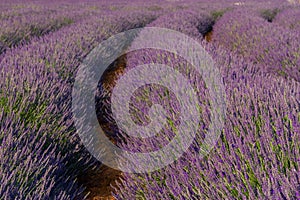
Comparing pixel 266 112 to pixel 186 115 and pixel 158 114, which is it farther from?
pixel 158 114

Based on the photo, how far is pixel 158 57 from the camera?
10.8 feet

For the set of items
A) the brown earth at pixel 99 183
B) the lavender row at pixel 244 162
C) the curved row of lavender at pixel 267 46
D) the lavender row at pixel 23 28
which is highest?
the lavender row at pixel 23 28

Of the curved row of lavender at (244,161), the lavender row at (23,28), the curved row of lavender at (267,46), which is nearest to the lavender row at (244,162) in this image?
the curved row of lavender at (244,161)

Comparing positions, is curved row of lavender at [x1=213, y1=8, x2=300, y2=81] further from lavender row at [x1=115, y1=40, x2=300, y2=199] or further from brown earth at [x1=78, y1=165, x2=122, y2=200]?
brown earth at [x1=78, y1=165, x2=122, y2=200]

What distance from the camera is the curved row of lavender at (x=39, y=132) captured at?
1460 millimetres

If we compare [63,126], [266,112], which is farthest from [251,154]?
[63,126]

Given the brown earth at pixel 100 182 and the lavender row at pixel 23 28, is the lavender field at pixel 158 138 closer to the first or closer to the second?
the brown earth at pixel 100 182

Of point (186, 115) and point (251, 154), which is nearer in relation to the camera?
point (251, 154)

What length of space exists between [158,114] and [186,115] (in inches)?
11.3

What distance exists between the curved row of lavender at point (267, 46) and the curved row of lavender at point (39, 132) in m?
2.03

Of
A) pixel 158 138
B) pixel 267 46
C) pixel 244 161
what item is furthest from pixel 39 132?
pixel 267 46

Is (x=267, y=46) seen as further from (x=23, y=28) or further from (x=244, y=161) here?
(x=23, y=28)

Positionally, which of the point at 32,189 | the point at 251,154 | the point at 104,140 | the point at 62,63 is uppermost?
the point at 62,63

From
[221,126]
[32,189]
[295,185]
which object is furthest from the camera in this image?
[221,126]
